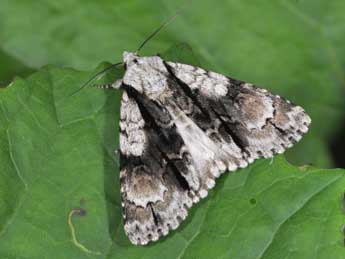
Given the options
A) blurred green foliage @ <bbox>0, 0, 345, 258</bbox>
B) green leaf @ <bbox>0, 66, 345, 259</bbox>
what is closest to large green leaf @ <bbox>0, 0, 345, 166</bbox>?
blurred green foliage @ <bbox>0, 0, 345, 258</bbox>

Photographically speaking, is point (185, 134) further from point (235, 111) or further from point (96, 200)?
point (96, 200)

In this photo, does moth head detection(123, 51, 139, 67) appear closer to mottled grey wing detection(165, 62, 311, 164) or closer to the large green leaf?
mottled grey wing detection(165, 62, 311, 164)

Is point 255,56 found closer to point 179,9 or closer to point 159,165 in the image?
point 179,9

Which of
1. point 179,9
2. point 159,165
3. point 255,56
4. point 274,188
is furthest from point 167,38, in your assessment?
point 274,188

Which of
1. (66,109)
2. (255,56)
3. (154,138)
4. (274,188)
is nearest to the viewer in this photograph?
(274,188)

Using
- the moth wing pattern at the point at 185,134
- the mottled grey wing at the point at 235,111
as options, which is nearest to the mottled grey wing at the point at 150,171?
the moth wing pattern at the point at 185,134

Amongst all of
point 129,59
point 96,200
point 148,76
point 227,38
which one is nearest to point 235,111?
point 148,76
